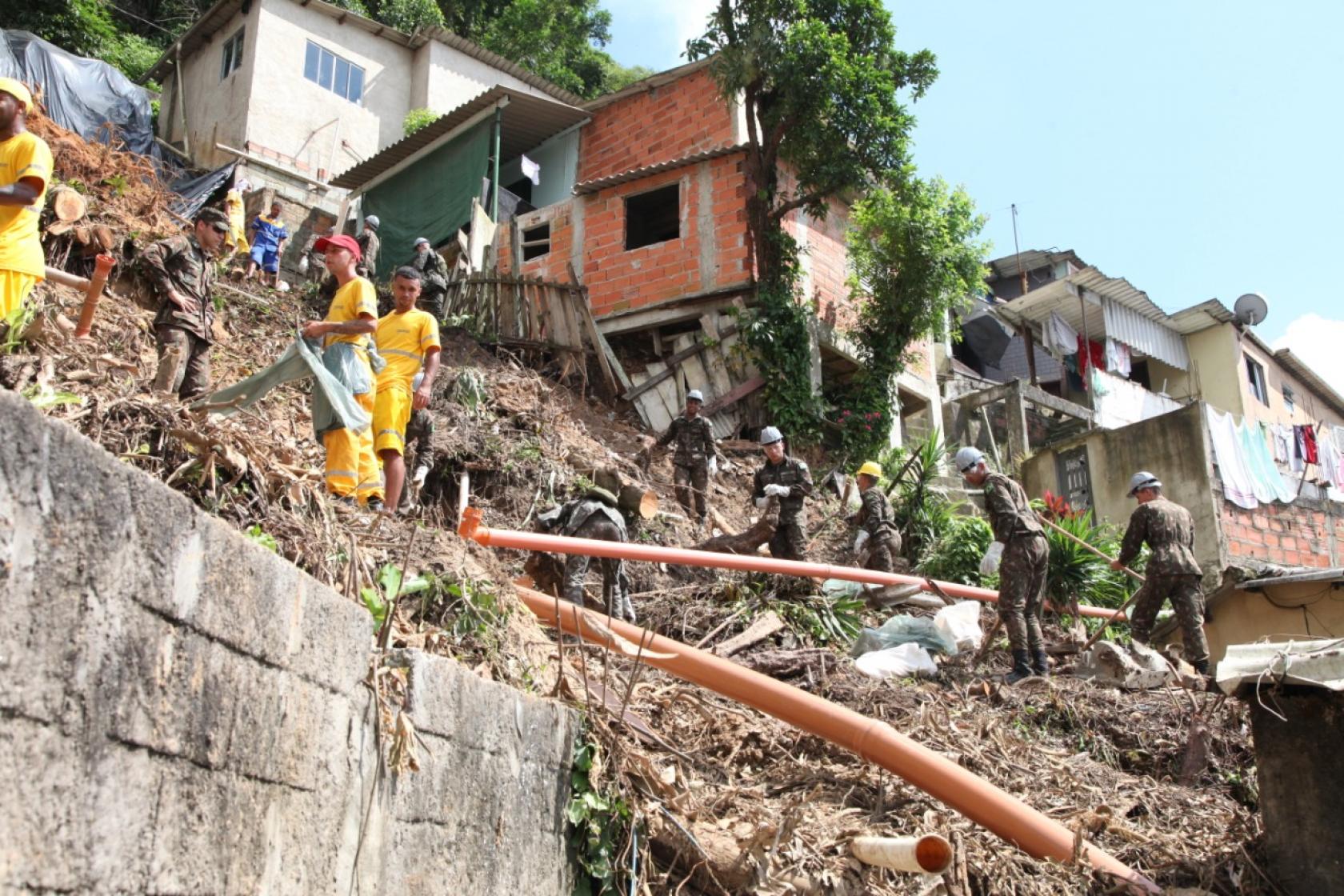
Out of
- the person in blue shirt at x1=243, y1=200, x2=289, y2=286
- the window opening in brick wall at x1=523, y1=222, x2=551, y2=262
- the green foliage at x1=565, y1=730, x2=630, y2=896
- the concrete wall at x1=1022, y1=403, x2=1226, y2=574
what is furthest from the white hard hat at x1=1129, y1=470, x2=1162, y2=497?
the window opening in brick wall at x1=523, y1=222, x2=551, y2=262

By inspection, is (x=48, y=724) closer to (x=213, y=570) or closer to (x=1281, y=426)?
(x=213, y=570)

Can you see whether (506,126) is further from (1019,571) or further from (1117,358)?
(1019,571)

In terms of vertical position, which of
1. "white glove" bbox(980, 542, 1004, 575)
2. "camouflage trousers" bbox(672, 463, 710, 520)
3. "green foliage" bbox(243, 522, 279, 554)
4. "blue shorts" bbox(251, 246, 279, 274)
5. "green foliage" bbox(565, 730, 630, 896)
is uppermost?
"blue shorts" bbox(251, 246, 279, 274)

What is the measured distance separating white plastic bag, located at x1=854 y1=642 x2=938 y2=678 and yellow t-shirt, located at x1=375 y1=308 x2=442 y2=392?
354 cm

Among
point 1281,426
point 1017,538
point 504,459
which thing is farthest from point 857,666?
point 1281,426

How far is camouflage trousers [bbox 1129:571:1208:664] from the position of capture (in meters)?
8.33

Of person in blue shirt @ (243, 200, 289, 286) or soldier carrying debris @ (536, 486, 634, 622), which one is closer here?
soldier carrying debris @ (536, 486, 634, 622)

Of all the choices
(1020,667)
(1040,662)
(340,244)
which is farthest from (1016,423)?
(340,244)

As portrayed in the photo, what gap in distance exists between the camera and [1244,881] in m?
5.00

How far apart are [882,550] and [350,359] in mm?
6366

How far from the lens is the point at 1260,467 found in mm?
16703

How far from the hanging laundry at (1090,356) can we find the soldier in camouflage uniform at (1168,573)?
1437 centimetres

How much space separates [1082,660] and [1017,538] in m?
1.06

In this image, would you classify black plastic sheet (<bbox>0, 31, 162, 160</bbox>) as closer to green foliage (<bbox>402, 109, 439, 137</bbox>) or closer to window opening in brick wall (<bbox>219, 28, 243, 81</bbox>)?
window opening in brick wall (<bbox>219, 28, 243, 81</bbox>)
